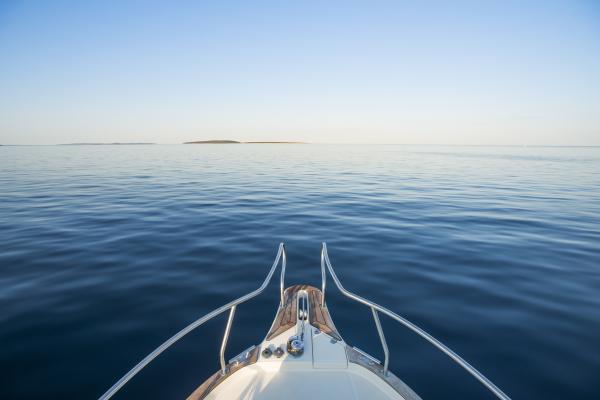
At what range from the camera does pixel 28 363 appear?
4.00m

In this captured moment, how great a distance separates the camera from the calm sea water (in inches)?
157

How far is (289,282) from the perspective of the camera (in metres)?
6.50

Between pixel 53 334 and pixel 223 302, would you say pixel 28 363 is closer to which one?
pixel 53 334

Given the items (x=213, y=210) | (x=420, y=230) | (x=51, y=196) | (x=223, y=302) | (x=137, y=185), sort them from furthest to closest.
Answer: (x=137, y=185) → (x=51, y=196) → (x=213, y=210) → (x=420, y=230) → (x=223, y=302)

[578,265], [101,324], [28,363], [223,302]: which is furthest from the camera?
[578,265]

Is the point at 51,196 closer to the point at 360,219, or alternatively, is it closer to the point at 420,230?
the point at 360,219

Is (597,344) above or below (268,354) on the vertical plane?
below

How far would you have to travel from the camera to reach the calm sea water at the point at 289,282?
3.99m

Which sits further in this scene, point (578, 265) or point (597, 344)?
point (578, 265)

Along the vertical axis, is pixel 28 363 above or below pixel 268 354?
below

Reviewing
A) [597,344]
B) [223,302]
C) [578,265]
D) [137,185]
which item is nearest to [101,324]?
[223,302]

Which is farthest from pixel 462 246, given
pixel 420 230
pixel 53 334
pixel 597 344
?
pixel 53 334

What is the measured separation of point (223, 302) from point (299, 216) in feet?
20.5

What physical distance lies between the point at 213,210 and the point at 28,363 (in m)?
8.37
